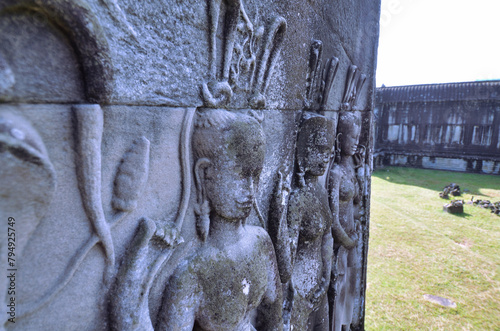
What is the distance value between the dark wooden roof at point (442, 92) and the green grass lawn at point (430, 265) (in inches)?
281

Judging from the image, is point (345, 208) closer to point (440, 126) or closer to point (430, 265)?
point (430, 265)

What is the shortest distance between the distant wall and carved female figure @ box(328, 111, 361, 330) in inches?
591

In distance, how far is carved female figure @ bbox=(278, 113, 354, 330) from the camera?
7.46 feet

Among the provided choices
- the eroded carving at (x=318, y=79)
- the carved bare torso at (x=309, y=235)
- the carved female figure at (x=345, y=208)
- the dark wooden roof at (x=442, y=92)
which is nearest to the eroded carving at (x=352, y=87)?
the carved female figure at (x=345, y=208)

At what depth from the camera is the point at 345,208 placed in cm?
347

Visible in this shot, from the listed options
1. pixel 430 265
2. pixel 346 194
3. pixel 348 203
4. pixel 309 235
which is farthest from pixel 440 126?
pixel 309 235

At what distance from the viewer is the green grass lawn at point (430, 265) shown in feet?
16.3

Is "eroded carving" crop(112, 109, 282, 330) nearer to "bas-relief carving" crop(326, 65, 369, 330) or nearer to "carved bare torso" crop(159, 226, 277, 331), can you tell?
"carved bare torso" crop(159, 226, 277, 331)

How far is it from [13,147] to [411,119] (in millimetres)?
20359

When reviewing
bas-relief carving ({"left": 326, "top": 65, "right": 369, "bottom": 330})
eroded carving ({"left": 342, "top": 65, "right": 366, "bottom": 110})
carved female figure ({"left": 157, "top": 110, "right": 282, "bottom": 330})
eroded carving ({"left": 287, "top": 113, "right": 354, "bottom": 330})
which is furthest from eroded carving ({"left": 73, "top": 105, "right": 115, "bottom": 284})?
eroded carving ({"left": 342, "top": 65, "right": 366, "bottom": 110})

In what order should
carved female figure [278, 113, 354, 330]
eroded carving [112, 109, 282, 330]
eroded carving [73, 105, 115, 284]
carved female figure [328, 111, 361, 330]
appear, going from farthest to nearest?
1. carved female figure [328, 111, 361, 330]
2. carved female figure [278, 113, 354, 330]
3. eroded carving [112, 109, 282, 330]
4. eroded carving [73, 105, 115, 284]

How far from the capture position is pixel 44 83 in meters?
0.86

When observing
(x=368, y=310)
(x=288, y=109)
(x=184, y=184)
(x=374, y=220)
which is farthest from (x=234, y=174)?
(x=374, y=220)

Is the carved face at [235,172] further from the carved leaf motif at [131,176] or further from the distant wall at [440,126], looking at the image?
the distant wall at [440,126]
